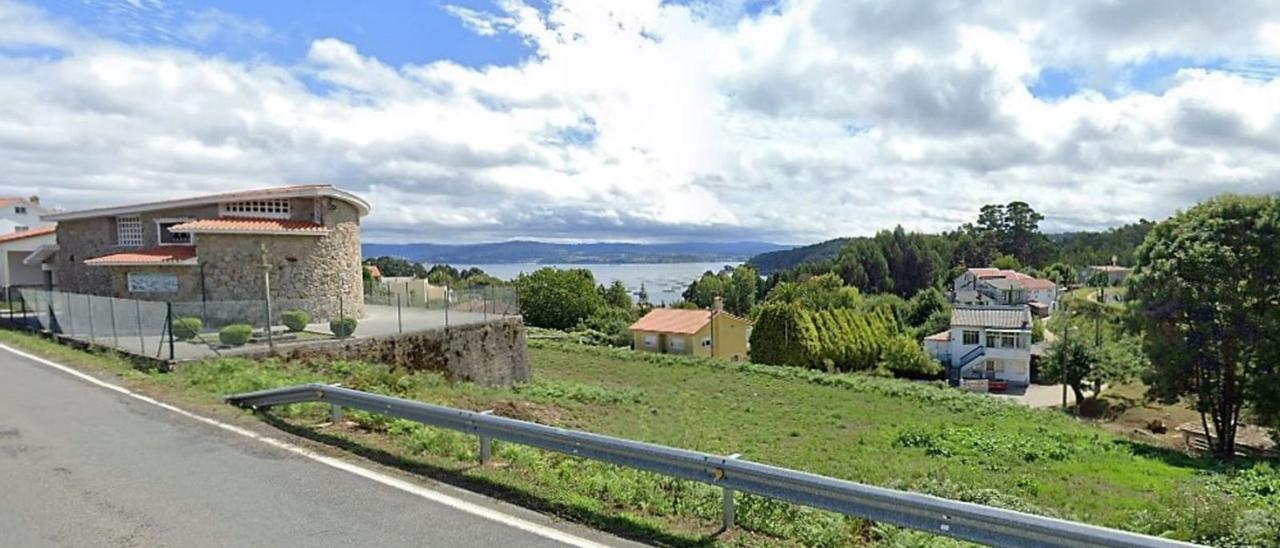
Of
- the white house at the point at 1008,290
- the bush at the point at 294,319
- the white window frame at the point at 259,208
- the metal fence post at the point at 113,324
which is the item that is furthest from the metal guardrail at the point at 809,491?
the white house at the point at 1008,290

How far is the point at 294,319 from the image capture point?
18.1 meters

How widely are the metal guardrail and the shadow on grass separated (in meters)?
0.41

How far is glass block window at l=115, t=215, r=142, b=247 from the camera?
25.8m

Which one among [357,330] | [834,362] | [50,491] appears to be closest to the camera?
[50,491]

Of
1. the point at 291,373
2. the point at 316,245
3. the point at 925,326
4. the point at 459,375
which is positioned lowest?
the point at 925,326

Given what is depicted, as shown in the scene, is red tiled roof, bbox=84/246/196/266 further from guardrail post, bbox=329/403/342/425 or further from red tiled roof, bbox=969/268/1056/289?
red tiled roof, bbox=969/268/1056/289

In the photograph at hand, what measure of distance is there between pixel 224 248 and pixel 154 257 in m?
2.13

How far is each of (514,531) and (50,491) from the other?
442cm

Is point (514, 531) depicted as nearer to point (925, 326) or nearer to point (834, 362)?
point (834, 362)

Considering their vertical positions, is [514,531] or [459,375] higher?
[514,531]

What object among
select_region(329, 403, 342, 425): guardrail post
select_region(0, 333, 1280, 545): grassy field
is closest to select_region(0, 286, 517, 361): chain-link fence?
select_region(0, 333, 1280, 545): grassy field

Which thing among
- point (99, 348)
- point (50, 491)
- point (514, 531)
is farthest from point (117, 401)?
point (514, 531)

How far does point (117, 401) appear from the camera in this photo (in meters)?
10.4

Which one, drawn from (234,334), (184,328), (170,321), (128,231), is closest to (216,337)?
(234,334)
